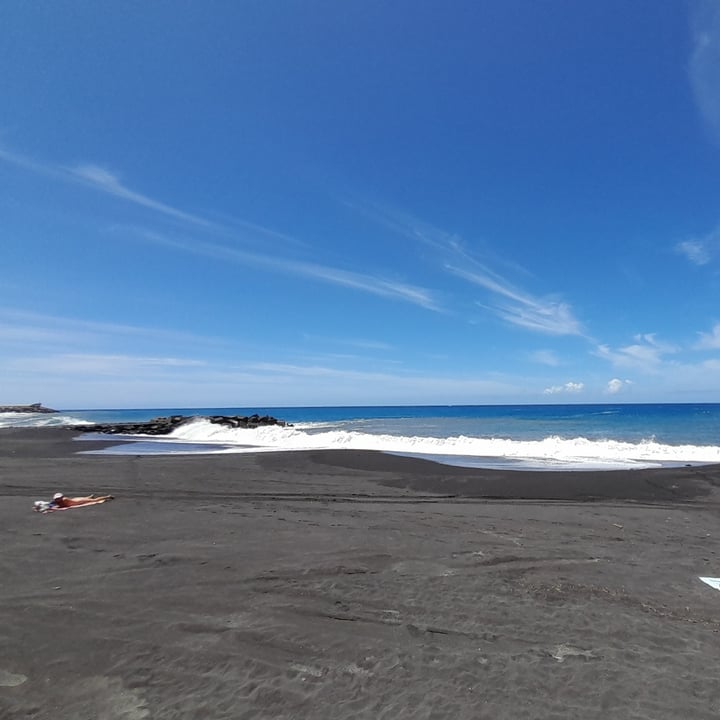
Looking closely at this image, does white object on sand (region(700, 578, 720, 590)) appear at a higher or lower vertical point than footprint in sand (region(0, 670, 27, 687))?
lower

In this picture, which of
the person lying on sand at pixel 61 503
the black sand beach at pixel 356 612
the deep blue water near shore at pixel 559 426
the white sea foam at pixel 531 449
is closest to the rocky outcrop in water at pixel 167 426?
the deep blue water near shore at pixel 559 426

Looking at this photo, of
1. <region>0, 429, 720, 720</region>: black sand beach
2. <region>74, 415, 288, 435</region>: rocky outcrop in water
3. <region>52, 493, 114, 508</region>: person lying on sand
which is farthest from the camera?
<region>74, 415, 288, 435</region>: rocky outcrop in water

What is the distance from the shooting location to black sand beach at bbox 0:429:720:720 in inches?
142

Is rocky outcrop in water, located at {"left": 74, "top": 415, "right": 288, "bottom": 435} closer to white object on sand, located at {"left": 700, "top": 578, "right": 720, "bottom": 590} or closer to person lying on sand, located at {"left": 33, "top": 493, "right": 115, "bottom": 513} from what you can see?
person lying on sand, located at {"left": 33, "top": 493, "right": 115, "bottom": 513}

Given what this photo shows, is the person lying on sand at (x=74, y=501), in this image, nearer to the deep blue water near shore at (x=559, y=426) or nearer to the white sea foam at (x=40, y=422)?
the deep blue water near shore at (x=559, y=426)

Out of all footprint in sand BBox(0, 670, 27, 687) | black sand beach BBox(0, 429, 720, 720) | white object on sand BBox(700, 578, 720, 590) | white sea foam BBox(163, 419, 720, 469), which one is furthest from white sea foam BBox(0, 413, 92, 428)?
white object on sand BBox(700, 578, 720, 590)

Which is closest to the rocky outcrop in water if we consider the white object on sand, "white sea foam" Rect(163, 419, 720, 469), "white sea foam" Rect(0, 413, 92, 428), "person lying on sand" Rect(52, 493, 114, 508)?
"white sea foam" Rect(163, 419, 720, 469)

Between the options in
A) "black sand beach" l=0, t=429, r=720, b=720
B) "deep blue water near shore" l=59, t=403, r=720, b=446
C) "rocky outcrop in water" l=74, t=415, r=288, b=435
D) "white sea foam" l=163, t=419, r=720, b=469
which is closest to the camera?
"black sand beach" l=0, t=429, r=720, b=720

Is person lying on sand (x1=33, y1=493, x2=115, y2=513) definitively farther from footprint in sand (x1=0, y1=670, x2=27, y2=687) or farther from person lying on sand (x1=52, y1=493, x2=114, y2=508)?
footprint in sand (x1=0, y1=670, x2=27, y2=687)

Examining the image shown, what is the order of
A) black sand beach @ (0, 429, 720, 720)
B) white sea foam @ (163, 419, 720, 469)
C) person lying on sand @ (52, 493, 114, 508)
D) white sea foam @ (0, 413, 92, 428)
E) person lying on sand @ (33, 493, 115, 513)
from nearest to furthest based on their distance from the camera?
black sand beach @ (0, 429, 720, 720), person lying on sand @ (33, 493, 115, 513), person lying on sand @ (52, 493, 114, 508), white sea foam @ (163, 419, 720, 469), white sea foam @ (0, 413, 92, 428)

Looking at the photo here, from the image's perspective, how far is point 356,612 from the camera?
5094mm

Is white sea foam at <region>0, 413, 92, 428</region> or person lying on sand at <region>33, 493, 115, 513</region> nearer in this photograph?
person lying on sand at <region>33, 493, 115, 513</region>

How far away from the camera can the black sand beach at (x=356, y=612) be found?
3611 mm

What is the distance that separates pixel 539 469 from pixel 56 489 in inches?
673
